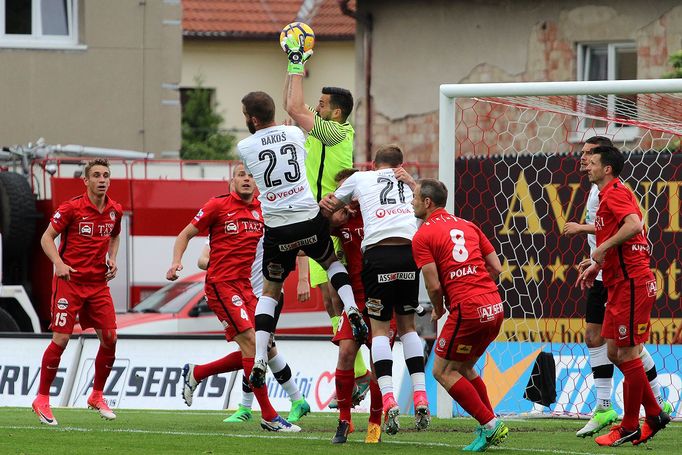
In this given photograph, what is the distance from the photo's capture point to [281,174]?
10.9 meters

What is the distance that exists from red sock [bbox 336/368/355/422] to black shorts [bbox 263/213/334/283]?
89 cm

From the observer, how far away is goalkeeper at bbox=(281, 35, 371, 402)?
10969mm

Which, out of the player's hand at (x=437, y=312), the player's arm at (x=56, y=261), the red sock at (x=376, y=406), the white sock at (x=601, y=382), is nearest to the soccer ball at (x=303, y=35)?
the player's hand at (x=437, y=312)

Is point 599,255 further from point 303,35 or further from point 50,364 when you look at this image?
point 50,364

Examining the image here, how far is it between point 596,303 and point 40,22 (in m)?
16.7

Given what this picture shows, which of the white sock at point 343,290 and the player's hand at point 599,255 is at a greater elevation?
the player's hand at point 599,255

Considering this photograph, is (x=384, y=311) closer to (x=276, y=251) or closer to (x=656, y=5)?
(x=276, y=251)

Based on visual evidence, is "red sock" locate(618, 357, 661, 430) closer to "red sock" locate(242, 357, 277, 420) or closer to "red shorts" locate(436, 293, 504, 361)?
"red shorts" locate(436, 293, 504, 361)

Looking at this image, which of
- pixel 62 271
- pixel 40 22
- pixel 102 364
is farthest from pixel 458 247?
pixel 40 22

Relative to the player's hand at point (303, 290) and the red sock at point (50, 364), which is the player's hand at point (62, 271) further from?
the player's hand at point (303, 290)

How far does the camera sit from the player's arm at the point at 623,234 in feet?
33.2

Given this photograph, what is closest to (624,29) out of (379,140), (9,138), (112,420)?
(379,140)

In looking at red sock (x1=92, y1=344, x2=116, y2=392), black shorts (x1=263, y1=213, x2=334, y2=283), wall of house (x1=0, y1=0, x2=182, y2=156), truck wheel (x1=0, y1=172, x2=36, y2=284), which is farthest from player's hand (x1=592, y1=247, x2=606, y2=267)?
wall of house (x1=0, y1=0, x2=182, y2=156)

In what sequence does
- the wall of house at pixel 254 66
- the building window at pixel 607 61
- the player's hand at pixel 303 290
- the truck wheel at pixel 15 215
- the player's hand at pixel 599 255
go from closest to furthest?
the player's hand at pixel 599 255 → the player's hand at pixel 303 290 → the truck wheel at pixel 15 215 → the building window at pixel 607 61 → the wall of house at pixel 254 66
